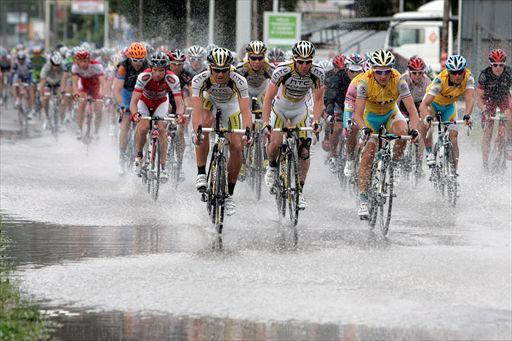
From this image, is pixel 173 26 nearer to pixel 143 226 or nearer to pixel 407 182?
pixel 407 182

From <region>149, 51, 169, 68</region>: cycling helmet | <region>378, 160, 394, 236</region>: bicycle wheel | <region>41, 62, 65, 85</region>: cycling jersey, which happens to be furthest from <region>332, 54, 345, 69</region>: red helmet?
<region>41, 62, 65, 85</region>: cycling jersey

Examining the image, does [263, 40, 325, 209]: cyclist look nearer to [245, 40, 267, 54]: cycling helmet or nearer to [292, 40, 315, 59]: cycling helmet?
[292, 40, 315, 59]: cycling helmet

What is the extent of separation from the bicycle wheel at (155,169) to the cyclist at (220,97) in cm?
286

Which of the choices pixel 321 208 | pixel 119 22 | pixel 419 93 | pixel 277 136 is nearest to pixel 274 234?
pixel 277 136

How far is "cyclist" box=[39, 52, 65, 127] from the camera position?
28.9 meters

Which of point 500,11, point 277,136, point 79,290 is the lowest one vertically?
point 79,290

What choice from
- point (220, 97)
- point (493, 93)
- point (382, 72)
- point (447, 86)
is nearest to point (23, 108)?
point (493, 93)

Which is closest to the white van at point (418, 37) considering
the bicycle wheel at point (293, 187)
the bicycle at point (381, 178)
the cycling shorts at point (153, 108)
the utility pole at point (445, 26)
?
the utility pole at point (445, 26)

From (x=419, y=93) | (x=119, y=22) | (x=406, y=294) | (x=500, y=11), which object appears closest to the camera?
(x=406, y=294)

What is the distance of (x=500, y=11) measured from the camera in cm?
3853

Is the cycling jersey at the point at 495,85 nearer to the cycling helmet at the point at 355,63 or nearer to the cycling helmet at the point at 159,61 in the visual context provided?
the cycling helmet at the point at 355,63

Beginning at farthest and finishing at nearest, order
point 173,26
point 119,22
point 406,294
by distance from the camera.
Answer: point 119,22 < point 173,26 < point 406,294

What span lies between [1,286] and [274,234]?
157 inches

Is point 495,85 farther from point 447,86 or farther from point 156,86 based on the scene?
point 156,86
